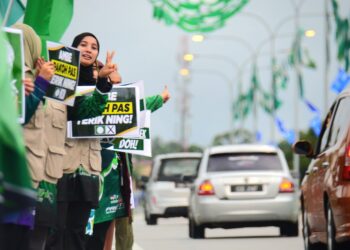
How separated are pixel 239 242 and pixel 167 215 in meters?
11.4

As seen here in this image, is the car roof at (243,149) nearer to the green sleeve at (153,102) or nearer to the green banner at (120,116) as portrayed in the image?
the green sleeve at (153,102)

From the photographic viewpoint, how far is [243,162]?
21250mm

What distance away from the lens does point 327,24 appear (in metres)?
46.6

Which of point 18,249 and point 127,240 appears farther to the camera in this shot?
point 127,240

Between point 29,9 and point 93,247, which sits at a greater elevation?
point 29,9

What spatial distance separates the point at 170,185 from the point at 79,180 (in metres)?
21.5

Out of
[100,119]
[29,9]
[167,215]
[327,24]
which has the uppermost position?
[327,24]

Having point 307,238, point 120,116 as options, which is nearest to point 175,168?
point 307,238

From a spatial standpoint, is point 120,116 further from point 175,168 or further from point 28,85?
point 175,168

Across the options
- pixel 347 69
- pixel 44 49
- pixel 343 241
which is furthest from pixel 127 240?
pixel 347 69

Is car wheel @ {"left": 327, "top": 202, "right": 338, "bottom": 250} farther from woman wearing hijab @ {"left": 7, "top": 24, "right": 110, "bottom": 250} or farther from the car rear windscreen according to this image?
the car rear windscreen

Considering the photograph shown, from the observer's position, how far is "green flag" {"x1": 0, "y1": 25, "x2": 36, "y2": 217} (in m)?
3.92

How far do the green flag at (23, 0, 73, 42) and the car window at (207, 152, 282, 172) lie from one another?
8.20m

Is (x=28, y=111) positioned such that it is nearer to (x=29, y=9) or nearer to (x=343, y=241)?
(x=343, y=241)
